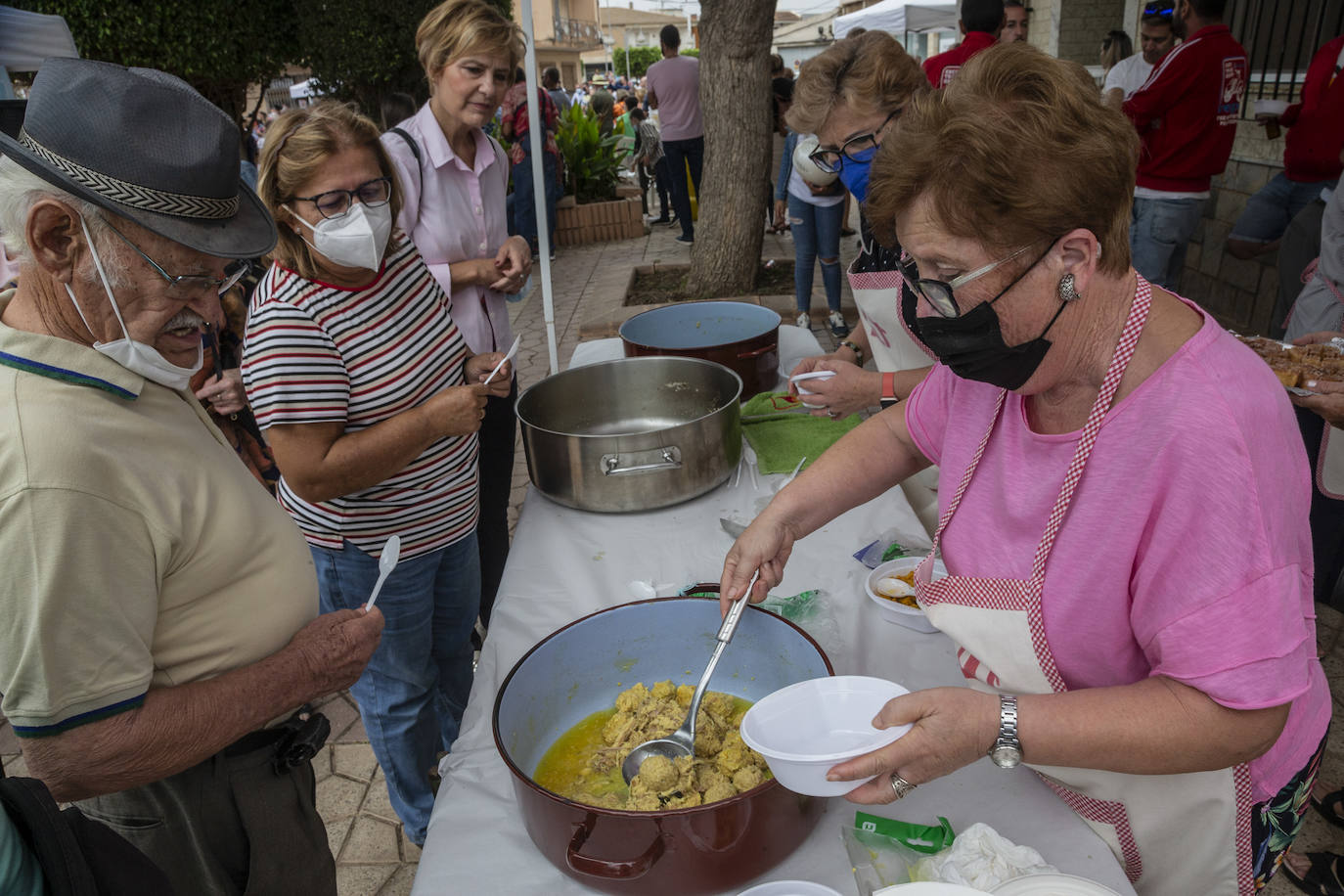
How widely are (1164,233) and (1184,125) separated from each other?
0.63 m

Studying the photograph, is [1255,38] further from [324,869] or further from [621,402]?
[324,869]

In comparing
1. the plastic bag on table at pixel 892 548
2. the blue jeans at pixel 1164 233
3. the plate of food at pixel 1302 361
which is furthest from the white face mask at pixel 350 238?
the blue jeans at pixel 1164 233

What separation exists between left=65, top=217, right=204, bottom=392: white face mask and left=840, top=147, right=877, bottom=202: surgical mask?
5.33 feet

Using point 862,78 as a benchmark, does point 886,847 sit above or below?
below

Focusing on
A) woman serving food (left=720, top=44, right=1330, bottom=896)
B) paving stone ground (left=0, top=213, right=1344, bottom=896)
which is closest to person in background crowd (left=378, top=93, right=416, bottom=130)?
paving stone ground (left=0, top=213, right=1344, bottom=896)

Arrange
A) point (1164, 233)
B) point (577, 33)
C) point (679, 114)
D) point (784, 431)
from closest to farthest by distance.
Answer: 1. point (784, 431)
2. point (1164, 233)
3. point (679, 114)
4. point (577, 33)

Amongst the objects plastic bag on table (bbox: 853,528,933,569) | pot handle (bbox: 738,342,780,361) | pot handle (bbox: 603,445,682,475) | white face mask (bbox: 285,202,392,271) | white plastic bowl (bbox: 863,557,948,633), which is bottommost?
plastic bag on table (bbox: 853,528,933,569)

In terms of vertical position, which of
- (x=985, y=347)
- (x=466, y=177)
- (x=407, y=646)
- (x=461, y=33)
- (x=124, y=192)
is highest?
(x=461, y=33)

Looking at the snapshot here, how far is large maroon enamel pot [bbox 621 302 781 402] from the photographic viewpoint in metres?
2.65

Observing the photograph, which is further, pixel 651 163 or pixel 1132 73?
pixel 651 163

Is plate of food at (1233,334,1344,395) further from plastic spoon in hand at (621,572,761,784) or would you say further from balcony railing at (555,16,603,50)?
balcony railing at (555,16,603,50)

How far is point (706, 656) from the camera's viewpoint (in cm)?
156

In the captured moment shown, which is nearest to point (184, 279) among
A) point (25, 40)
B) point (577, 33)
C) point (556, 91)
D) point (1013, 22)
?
point (25, 40)

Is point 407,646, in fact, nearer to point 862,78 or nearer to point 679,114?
point 862,78
